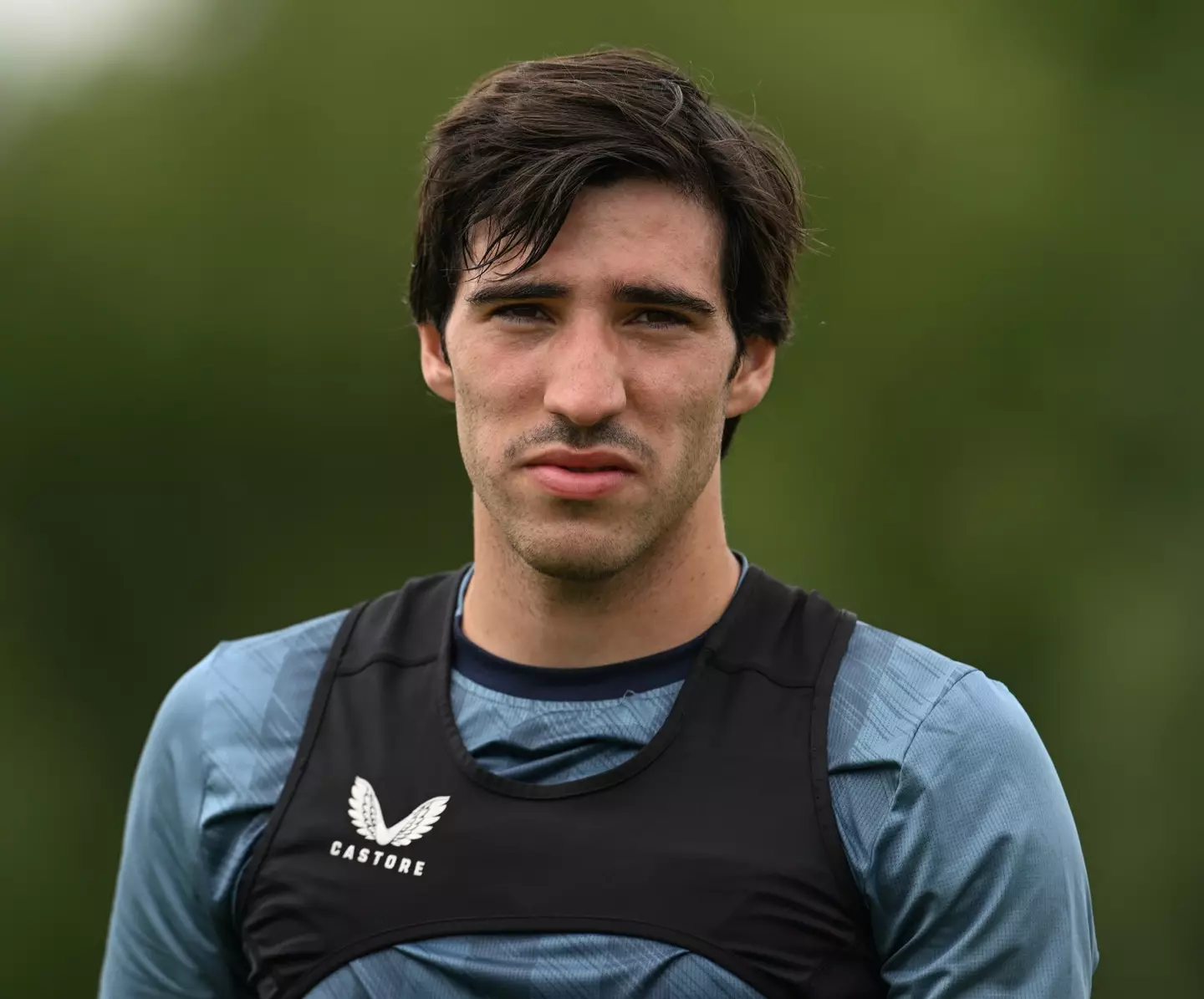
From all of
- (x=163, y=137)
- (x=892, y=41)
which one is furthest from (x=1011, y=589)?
(x=163, y=137)

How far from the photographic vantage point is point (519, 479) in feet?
7.73

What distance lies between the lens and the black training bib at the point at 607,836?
2193 mm

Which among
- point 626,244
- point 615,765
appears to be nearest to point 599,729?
point 615,765

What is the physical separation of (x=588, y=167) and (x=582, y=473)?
423mm

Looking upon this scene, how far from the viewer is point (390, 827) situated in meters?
2.37

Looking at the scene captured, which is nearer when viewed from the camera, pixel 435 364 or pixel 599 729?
pixel 599 729

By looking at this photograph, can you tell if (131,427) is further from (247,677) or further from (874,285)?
(247,677)

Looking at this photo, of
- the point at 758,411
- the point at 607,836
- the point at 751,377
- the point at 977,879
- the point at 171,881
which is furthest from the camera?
the point at 758,411

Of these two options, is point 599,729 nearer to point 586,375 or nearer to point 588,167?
point 586,375

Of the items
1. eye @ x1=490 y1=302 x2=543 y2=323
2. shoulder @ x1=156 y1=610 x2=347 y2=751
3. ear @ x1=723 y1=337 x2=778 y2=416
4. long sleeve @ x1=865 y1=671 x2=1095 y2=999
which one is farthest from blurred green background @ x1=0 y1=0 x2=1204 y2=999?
long sleeve @ x1=865 y1=671 x2=1095 y2=999

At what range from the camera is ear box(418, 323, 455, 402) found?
8.57 feet

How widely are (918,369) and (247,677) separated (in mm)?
6104

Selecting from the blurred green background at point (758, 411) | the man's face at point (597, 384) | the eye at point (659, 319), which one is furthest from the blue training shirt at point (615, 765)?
the blurred green background at point (758, 411)

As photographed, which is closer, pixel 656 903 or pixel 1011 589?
pixel 656 903
